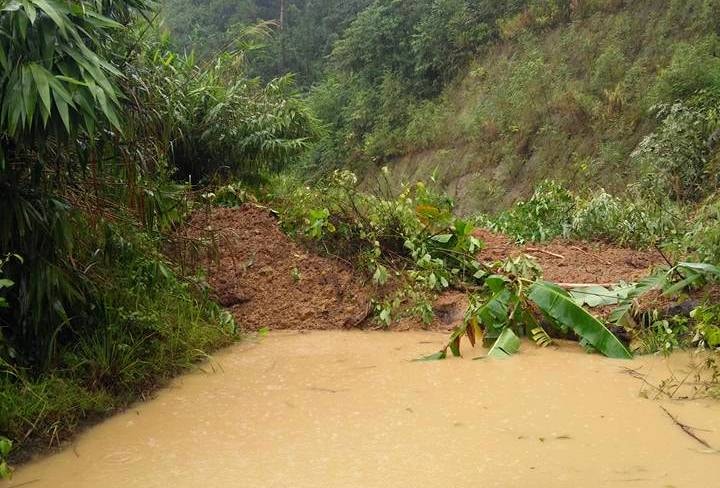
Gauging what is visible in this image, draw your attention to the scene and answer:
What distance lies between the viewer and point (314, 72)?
2966cm

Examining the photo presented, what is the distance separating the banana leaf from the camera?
409 centimetres

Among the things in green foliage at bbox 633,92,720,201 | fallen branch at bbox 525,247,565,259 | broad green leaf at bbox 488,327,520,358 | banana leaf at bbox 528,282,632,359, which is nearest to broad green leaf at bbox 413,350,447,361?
broad green leaf at bbox 488,327,520,358

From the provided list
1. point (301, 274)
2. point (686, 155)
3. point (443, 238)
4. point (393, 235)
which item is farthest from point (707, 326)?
point (686, 155)

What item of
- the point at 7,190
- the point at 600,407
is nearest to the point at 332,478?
the point at 600,407

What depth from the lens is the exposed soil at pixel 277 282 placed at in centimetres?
534

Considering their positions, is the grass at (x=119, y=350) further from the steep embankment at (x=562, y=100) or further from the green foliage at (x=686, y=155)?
the steep embankment at (x=562, y=100)

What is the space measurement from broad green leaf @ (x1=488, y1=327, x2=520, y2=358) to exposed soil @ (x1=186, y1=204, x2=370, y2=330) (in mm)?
1329

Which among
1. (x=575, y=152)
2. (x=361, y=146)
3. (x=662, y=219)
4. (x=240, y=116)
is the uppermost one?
(x=240, y=116)

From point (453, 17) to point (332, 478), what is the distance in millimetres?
19413

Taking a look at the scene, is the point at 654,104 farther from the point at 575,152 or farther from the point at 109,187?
the point at 109,187

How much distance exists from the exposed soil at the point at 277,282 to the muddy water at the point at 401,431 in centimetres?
106

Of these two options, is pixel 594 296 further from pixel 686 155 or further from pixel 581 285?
pixel 686 155

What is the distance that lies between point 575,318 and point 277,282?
2516mm

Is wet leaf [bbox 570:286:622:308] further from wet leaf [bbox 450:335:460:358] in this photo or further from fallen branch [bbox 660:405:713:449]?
fallen branch [bbox 660:405:713:449]
